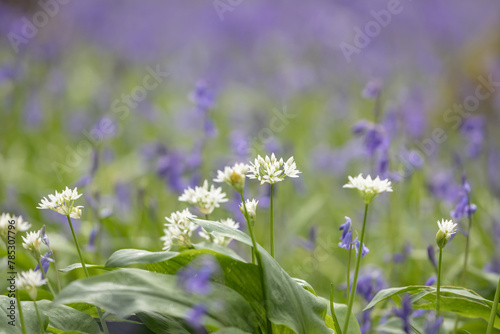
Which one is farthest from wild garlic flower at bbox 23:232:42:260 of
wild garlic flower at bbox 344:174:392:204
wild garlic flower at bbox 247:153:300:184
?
wild garlic flower at bbox 344:174:392:204

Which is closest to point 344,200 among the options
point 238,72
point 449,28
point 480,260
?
point 480,260

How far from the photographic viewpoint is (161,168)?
3.51 meters

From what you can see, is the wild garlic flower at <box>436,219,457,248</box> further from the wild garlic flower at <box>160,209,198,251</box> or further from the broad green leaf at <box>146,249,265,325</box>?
the wild garlic flower at <box>160,209,198,251</box>

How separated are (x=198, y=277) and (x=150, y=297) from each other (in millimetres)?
138

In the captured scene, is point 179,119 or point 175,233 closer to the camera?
point 175,233

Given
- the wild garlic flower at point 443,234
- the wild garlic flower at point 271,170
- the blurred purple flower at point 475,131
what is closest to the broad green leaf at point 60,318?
the wild garlic flower at point 271,170

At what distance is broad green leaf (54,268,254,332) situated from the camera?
53.9 inches

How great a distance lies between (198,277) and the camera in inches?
59.3

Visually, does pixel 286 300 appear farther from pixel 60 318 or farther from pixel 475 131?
pixel 475 131

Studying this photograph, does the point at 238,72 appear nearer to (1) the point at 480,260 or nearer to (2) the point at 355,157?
(2) the point at 355,157

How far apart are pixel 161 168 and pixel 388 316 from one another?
66.8 inches

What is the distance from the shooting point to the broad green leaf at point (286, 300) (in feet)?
4.94

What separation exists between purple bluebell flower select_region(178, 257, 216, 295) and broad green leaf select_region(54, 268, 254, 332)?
2cm

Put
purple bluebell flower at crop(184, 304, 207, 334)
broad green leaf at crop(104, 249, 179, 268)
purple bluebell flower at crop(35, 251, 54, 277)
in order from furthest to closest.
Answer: purple bluebell flower at crop(35, 251, 54, 277), broad green leaf at crop(104, 249, 179, 268), purple bluebell flower at crop(184, 304, 207, 334)
